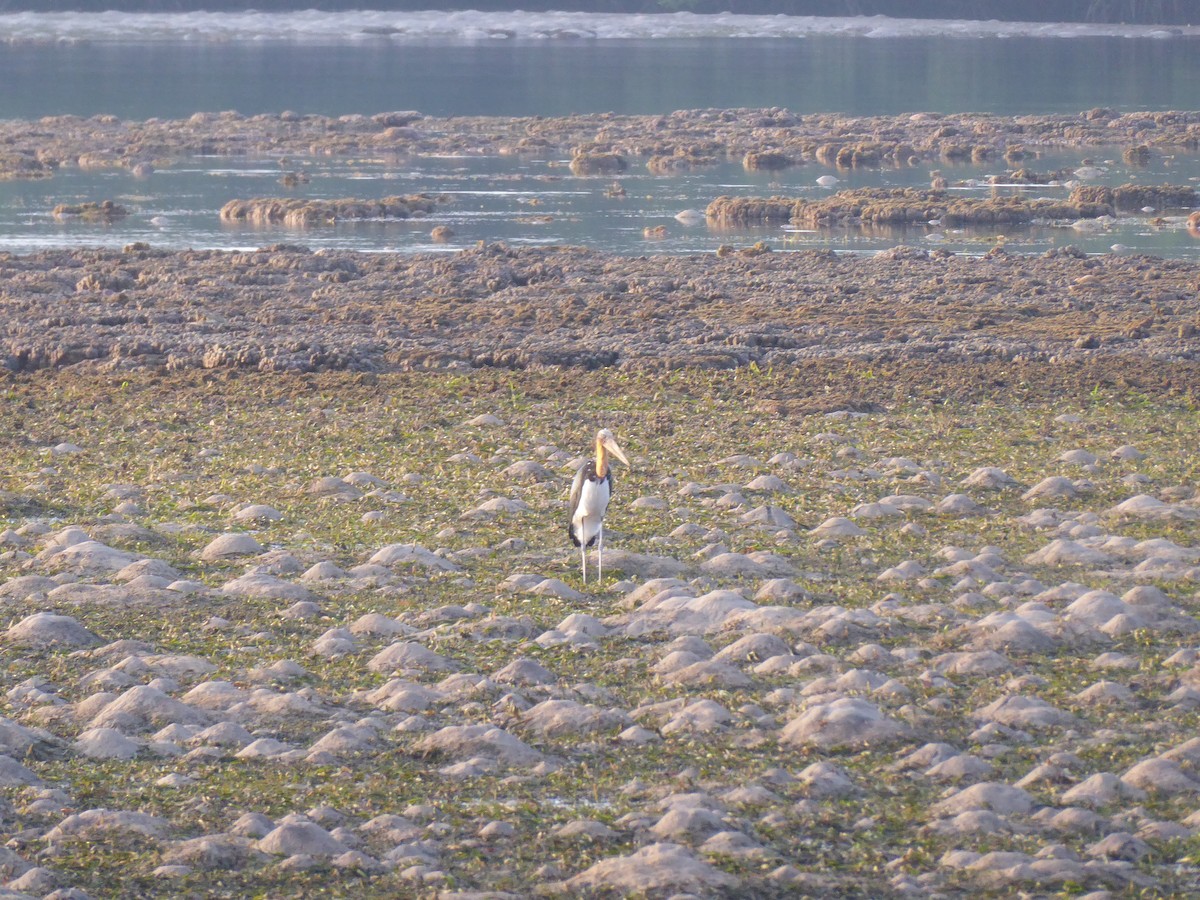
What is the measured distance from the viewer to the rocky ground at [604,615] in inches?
241

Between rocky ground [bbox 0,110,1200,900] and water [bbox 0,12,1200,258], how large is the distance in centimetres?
1017

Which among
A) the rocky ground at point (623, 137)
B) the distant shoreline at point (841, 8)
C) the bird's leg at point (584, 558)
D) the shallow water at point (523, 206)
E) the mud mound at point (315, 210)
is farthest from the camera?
the distant shoreline at point (841, 8)

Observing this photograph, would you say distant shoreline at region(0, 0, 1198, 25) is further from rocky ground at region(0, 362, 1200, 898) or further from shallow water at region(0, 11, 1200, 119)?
rocky ground at region(0, 362, 1200, 898)

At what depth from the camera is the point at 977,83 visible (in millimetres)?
65125

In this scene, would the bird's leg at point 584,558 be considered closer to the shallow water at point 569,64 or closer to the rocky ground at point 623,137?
the rocky ground at point 623,137

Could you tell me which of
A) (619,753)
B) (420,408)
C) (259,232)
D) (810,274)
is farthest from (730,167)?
(619,753)

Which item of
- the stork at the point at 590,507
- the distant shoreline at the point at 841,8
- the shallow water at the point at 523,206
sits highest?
the distant shoreline at the point at 841,8

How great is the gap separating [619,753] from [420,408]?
24.6 feet

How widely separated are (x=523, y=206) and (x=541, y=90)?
31.3m

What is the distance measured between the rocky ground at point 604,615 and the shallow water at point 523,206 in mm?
8871

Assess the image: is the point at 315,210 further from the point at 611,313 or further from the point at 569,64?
the point at 569,64

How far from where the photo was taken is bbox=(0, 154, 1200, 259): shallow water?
2575cm

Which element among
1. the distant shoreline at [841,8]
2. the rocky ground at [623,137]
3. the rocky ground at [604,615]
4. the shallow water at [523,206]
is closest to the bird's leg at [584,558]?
the rocky ground at [604,615]

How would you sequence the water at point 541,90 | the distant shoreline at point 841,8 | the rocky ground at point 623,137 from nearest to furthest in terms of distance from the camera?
the water at point 541,90, the rocky ground at point 623,137, the distant shoreline at point 841,8
